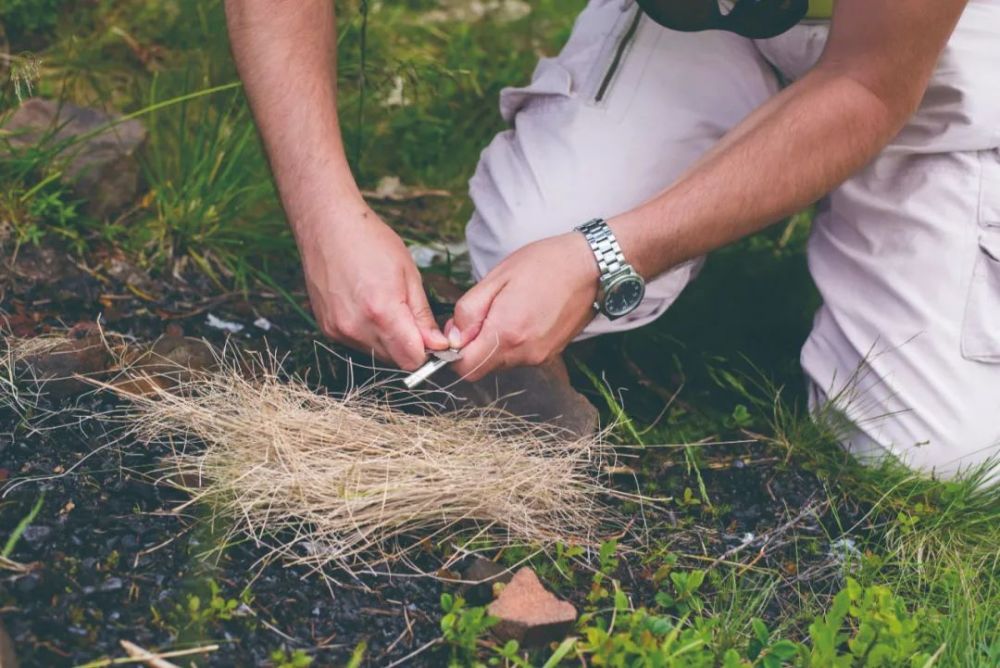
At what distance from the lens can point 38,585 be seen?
163cm

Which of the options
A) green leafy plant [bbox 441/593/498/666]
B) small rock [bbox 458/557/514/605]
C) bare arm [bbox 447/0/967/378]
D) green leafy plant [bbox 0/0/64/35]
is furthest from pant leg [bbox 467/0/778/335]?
green leafy plant [bbox 0/0/64/35]

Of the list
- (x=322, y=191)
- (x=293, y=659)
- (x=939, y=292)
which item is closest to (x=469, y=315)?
(x=322, y=191)

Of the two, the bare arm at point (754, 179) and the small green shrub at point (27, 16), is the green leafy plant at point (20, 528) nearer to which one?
the bare arm at point (754, 179)

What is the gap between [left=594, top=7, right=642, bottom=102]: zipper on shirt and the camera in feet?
8.73

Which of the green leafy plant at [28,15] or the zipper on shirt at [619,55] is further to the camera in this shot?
the green leafy plant at [28,15]

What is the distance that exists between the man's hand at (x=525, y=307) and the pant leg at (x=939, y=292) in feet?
2.12

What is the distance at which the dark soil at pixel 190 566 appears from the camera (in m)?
1.62

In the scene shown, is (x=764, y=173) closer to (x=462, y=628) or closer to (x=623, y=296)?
Answer: (x=623, y=296)

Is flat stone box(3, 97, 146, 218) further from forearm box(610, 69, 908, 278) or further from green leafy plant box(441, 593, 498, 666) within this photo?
green leafy plant box(441, 593, 498, 666)

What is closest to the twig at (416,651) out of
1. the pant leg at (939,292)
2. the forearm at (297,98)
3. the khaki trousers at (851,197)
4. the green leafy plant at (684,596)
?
the green leafy plant at (684,596)

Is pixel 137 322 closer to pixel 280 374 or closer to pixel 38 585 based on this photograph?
pixel 280 374

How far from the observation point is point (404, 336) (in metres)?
1.99

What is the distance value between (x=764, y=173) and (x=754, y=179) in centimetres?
2

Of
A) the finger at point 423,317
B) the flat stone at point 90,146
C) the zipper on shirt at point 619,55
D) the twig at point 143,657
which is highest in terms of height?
the zipper on shirt at point 619,55
